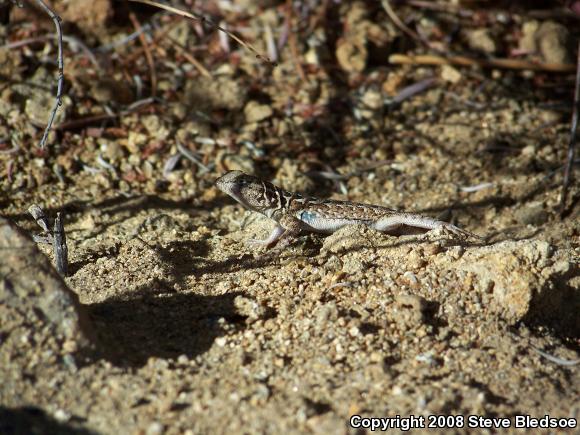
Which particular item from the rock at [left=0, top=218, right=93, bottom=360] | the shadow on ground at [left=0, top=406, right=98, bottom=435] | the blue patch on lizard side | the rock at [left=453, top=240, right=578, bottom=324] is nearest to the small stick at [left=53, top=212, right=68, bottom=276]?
the rock at [left=0, top=218, right=93, bottom=360]

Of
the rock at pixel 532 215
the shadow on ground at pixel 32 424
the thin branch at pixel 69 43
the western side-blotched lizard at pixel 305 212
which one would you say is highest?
the thin branch at pixel 69 43

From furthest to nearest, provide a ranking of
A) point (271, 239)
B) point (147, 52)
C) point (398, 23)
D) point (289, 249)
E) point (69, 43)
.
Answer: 1. point (398, 23)
2. point (147, 52)
3. point (69, 43)
4. point (271, 239)
5. point (289, 249)

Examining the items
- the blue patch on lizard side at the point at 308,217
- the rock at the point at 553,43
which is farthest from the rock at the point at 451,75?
the blue patch on lizard side at the point at 308,217

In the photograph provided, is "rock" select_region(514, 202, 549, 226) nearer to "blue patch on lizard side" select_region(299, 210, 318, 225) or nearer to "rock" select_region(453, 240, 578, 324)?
"rock" select_region(453, 240, 578, 324)

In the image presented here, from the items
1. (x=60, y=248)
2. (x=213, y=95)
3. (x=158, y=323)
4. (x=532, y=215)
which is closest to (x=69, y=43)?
(x=213, y=95)

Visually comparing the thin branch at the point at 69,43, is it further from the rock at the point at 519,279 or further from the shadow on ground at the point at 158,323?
the rock at the point at 519,279

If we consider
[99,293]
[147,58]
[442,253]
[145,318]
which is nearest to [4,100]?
[147,58]

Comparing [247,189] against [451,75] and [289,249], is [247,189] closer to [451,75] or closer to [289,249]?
[289,249]
